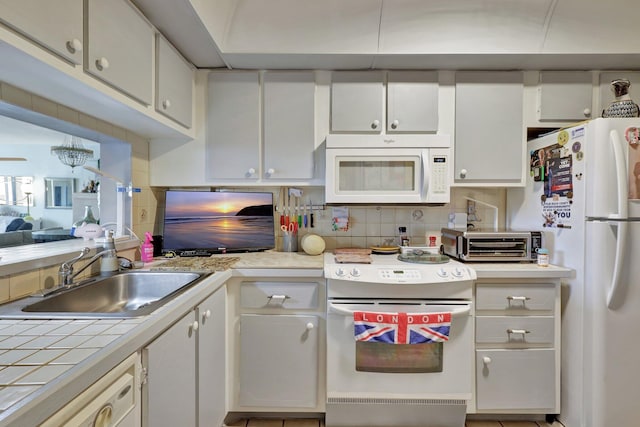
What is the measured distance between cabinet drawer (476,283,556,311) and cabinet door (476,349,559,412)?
0.24m

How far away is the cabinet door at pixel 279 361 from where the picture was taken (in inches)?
66.3

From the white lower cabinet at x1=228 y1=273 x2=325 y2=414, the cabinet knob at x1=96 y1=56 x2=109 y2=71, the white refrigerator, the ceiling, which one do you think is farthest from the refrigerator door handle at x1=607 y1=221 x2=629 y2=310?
the cabinet knob at x1=96 y1=56 x2=109 y2=71

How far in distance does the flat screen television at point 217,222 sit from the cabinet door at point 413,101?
3.33ft

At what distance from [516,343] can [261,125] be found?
1931 millimetres

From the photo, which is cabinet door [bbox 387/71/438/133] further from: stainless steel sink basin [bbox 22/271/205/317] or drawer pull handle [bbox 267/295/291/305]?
stainless steel sink basin [bbox 22/271/205/317]

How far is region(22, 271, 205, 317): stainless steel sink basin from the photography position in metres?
1.20

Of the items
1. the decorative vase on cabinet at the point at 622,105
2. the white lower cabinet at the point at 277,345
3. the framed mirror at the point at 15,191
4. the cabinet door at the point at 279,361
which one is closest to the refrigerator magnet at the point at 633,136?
the decorative vase on cabinet at the point at 622,105

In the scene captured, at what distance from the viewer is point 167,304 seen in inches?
42.3

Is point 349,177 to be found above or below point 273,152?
below

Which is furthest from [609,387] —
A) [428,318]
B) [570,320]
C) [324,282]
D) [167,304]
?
[167,304]

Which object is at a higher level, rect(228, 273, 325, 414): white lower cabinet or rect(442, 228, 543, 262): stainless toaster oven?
rect(442, 228, 543, 262): stainless toaster oven

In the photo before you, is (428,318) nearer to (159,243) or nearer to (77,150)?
(159,243)

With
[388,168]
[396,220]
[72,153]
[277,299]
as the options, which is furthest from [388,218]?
[72,153]

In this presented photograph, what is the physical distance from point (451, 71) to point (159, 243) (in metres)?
2.19
